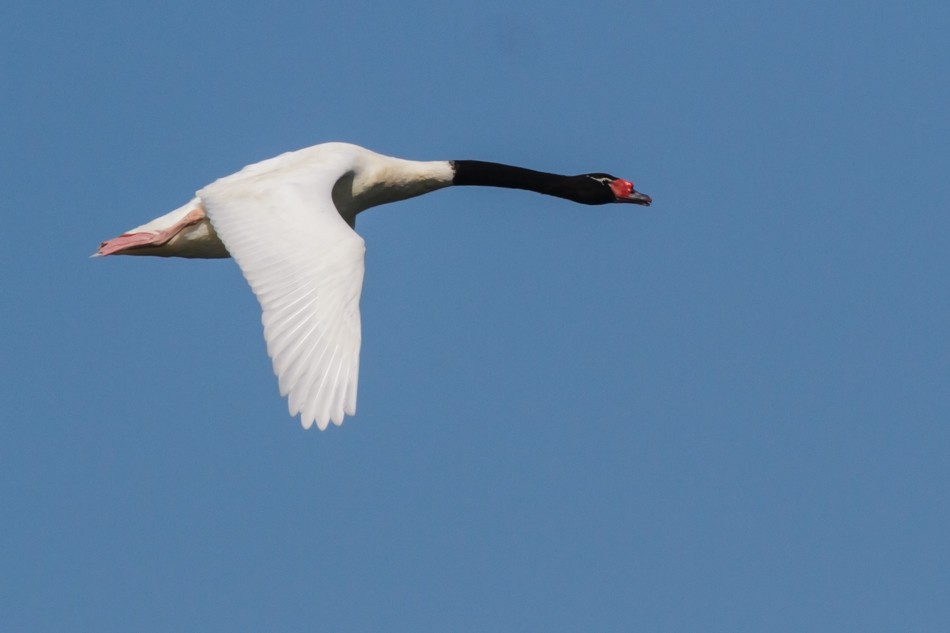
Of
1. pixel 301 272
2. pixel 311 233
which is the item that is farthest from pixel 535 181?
pixel 301 272

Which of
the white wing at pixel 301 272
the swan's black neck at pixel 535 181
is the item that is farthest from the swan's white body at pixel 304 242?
the swan's black neck at pixel 535 181

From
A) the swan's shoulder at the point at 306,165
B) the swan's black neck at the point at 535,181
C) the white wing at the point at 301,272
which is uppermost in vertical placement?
the swan's black neck at the point at 535,181

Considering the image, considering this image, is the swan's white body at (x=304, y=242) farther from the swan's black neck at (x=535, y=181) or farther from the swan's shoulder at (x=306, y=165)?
the swan's black neck at (x=535, y=181)

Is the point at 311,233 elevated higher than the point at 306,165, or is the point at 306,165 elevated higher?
the point at 306,165

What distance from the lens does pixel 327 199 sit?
15.2 metres

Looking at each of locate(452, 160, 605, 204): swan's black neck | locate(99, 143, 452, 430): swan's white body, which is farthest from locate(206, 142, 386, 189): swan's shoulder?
locate(452, 160, 605, 204): swan's black neck

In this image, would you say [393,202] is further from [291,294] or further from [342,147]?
[291,294]

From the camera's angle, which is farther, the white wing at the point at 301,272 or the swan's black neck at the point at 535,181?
the swan's black neck at the point at 535,181

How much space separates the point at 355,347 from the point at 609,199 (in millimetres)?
6015

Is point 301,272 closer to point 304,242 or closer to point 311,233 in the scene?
point 304,242

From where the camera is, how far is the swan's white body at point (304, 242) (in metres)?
13.1

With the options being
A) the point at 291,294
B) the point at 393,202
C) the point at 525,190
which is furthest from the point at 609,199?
the point at 291,294

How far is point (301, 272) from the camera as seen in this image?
13.9 m

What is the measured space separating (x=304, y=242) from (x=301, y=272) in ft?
1.38
